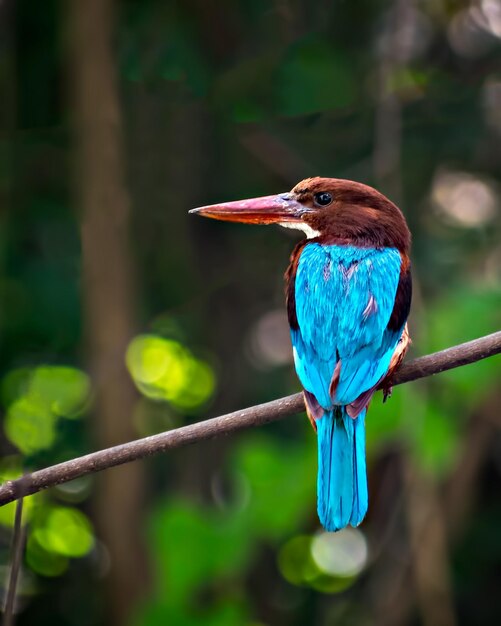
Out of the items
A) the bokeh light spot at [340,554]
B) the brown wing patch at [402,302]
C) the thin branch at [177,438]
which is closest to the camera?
the thin branch at [177,438]

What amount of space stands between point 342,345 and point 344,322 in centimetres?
6

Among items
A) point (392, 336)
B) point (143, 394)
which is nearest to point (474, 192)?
point (143, 394)

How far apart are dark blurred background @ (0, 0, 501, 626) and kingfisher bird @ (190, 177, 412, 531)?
0.86m

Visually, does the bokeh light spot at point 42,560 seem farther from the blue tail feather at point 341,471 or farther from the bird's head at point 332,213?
the blue tail feather at point 341,471

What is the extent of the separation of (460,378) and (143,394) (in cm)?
169

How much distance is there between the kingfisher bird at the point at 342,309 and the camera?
2.41 m

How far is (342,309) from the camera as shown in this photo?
2.60 meters

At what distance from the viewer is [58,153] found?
479cm

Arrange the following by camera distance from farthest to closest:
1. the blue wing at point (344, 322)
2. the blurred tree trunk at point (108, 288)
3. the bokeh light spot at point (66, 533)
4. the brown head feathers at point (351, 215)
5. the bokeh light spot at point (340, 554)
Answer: the bokeh light spot at point (340, 554) → the bokeh light spot at point (66, 533) → the blurred tree trunk at point (108, 288) → the brown head feathers at point (351, 215) → the blue wing at point (344, 322)

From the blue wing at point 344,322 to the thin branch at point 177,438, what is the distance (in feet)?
0.80

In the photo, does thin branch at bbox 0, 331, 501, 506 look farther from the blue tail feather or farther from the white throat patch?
the white throat patch

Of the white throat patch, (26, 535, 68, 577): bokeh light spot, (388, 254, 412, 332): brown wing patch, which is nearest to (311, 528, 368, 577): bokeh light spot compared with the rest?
(26, 535, 68, 577): bokeh light spot

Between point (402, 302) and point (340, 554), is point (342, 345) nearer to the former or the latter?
point (402, 302)

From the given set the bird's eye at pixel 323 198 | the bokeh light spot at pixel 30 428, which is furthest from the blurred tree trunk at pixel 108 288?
the bokeh light spot at pixel 30 428
